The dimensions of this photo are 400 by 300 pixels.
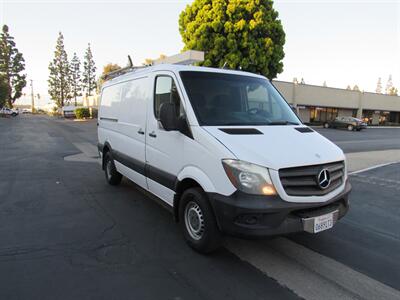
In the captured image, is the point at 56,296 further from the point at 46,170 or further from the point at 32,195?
the point at 46,170

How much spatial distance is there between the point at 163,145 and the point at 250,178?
1.64m

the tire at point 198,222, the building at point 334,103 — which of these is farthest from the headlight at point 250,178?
the building at point 334,103

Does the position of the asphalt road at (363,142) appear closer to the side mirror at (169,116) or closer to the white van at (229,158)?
the white van at (229,158)

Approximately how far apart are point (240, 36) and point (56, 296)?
2391 centimetres

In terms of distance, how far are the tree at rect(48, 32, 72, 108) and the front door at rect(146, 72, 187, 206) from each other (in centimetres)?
8260

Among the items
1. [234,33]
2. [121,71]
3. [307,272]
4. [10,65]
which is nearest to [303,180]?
[307,272]

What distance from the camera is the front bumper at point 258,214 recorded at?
3296 millimetres

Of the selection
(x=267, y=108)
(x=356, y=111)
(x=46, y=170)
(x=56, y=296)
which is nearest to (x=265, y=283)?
(x=56, y=296)

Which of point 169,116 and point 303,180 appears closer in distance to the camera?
point 303,180

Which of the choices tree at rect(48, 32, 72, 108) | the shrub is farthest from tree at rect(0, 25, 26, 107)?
the shrub

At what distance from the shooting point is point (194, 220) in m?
4.07

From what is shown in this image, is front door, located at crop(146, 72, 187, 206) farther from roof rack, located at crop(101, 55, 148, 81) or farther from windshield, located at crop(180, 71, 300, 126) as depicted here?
roof rack, located at crop(101, 55, 148, 81)

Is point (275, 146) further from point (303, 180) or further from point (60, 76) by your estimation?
point (60, 76)

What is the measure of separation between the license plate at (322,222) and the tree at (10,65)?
242ft
